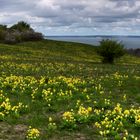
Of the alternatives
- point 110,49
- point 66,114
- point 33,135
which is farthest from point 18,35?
point 33,135

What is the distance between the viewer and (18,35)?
100m

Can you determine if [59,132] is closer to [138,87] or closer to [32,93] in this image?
[32,93]

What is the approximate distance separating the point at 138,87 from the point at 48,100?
26.7ft

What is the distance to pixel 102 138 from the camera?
13312mm

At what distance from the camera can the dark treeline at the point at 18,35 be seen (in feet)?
306

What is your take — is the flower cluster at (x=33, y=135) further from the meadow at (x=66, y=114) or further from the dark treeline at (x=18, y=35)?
the dark treeline at (x=18, y=35)

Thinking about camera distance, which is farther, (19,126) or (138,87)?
(138,87)

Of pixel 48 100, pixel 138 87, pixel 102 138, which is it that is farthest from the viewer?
pixel 138 87

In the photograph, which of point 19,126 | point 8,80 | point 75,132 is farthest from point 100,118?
point 8,80

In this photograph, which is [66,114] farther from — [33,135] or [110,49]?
[110,49]

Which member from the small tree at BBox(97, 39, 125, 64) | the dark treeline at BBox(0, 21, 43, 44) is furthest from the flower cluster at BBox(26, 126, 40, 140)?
the dark treeline at BBox(0, 21, 43, 44)

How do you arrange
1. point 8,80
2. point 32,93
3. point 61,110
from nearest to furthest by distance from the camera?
point 61,110 → point 32,93 → point 8,80

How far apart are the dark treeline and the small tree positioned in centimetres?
3850

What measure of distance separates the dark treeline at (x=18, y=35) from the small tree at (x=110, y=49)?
38498 mm
